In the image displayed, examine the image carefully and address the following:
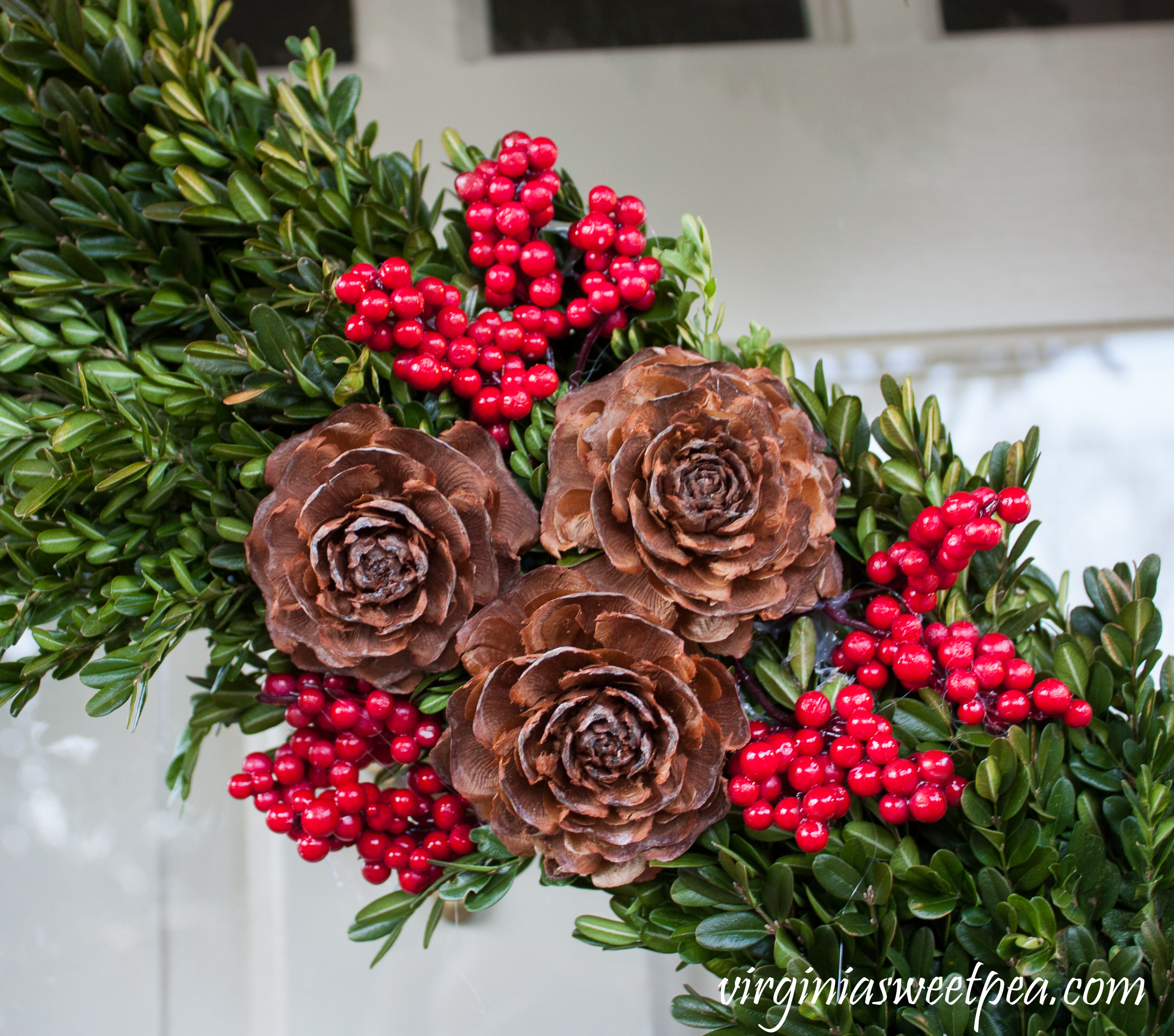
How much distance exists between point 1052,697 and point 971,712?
0.17ft

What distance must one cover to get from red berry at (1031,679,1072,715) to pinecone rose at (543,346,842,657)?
0.50 feet

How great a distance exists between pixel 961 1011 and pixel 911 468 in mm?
321

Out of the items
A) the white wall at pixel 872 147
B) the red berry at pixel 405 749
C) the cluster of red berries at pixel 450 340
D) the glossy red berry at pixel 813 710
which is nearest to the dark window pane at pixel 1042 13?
the white wall at pixel 872 147

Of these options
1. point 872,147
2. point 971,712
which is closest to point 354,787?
point 971,712

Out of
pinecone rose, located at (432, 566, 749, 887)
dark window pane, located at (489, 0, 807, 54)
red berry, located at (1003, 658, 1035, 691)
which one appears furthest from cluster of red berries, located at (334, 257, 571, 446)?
dark window pane, located at (489, 0, 807, 54)

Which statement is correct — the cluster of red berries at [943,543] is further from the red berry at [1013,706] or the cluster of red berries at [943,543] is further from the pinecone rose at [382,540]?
the pinecone rose at [382,540]

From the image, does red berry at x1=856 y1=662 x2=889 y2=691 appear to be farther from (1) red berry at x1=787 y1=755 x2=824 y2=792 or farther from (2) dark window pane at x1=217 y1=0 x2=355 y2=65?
(2) dark window pane at x1=217 y1=0 x2=355 y2=65

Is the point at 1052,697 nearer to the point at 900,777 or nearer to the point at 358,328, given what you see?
the point at 900,777

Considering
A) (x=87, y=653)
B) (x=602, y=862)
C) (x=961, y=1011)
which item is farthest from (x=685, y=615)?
(x=87, y=653)

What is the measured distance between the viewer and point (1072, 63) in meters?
0.83

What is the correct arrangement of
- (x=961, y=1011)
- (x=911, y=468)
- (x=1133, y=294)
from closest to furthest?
(x=961, y=1011), (x=911, y=468), (x=1133, y=294)

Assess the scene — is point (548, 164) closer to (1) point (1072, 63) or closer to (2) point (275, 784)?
(2) point (275, 784)

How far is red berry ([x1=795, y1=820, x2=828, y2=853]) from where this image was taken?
0.48 meters

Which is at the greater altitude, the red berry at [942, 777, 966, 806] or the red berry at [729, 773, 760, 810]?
the red berry at [729, 773, 760, 810]
